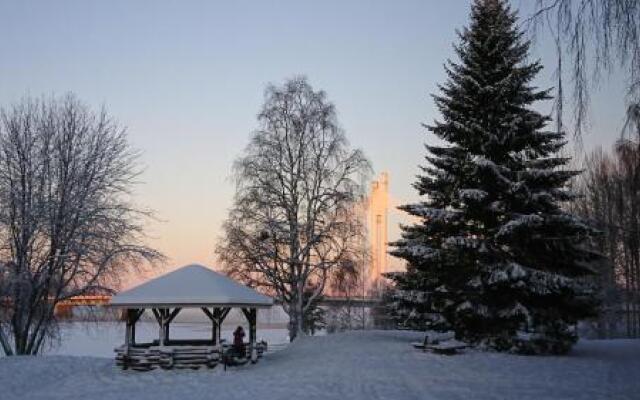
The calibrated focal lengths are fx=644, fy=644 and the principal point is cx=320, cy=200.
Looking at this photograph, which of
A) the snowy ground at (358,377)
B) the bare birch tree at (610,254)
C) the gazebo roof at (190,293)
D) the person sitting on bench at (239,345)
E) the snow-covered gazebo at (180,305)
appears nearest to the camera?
the snowy ground at (358,377)

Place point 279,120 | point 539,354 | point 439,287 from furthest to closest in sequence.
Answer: point 279,120, point 439,287, point 539,354

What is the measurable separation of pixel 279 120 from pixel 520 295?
15.5 metres

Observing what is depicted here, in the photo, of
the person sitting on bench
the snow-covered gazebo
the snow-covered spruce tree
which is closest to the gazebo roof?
the snow-covered gazebo

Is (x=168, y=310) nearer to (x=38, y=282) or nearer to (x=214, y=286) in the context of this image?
(x=214, y=286)

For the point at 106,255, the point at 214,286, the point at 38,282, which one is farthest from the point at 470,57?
the point at 38,282

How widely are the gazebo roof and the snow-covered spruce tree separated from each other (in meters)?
5.89

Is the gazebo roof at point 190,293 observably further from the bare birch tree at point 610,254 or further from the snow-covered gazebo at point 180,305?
the bare birch tree at point 610,254

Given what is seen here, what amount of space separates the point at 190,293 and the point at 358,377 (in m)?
6.98

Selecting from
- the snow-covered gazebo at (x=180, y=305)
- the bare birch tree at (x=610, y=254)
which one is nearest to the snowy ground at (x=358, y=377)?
the snow-covered gazebo at (x=180, y=305)

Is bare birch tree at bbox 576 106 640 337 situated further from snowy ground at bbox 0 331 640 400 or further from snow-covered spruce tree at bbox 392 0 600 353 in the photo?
snowy ground at bbox 0 331 640 400

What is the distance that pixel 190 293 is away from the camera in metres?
21.1

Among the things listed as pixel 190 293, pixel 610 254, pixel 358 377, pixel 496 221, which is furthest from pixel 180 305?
Result: pixel 610 254

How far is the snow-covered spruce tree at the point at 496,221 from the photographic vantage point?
20641mm

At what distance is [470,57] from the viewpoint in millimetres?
23328
